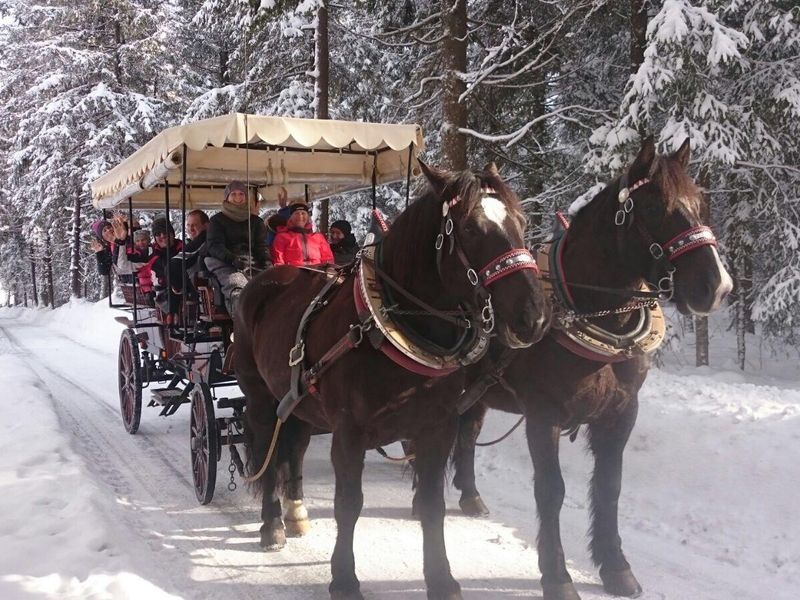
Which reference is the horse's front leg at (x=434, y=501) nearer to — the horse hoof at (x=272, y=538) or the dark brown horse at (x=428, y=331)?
the dark brown horse at (x=428, y=331)

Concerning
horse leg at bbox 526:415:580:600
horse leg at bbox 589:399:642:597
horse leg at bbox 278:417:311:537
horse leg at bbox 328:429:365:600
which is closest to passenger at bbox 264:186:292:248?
horse leg at bbox 278:417:311:537

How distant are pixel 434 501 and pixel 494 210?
1643mm

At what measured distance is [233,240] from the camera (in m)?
6.03

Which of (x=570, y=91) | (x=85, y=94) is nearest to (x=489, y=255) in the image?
(x=570, y=91)

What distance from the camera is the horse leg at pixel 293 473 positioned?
4684 mm

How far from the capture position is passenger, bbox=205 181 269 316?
18.4 ft

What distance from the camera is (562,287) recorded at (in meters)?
3.81

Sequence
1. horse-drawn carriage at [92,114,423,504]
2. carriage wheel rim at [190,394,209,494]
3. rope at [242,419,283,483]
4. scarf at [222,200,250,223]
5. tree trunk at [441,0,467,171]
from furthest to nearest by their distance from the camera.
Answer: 1. tree trunk at [441,0,467,171]
2. scarf at [222,200,250,223]
3. carriage wheel rim at [190,394,209,494]
4. horse-drawn carriage at [92,114,423,504]
5. rope at [242,419,283,483]

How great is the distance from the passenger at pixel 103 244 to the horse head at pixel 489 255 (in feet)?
22.1

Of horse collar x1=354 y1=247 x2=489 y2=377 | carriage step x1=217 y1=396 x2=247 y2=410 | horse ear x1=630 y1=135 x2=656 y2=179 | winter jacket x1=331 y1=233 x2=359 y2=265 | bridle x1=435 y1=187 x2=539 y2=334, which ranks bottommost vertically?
carriage step x1=217 y1=396 x2=247 y2=410

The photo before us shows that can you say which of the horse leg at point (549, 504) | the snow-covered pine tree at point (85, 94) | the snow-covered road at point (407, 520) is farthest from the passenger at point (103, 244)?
the snow-covered pine tree at point (85, 94)

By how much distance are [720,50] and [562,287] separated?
5.40 meters

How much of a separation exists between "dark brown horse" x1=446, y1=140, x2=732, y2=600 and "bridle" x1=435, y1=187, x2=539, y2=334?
33.2 inches

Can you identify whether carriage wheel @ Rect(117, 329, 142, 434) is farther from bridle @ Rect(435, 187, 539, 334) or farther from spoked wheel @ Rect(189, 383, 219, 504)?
bridle @ Rect(435, 187, 539, 334)
